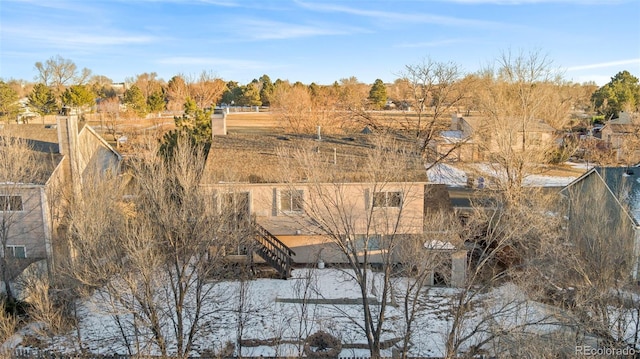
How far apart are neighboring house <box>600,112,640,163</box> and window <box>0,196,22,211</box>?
4200 cm

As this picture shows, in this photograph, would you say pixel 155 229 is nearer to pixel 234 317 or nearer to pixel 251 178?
pixel 234 317

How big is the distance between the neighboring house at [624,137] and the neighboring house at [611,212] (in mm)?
19424

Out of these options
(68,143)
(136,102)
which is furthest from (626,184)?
(136,102)

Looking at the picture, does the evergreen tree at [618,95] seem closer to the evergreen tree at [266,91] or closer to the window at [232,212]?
the evergreen tree at [266,91]

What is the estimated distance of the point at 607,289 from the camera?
45.8ft

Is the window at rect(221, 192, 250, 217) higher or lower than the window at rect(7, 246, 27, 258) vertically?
higher

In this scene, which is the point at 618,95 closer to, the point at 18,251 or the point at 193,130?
the point at 193,130

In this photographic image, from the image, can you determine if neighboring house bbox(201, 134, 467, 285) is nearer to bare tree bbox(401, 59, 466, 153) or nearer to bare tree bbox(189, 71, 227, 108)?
bare tree bbox(401, 59, 466, 153)

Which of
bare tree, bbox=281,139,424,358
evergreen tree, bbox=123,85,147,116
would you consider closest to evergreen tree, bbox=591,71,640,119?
bare tree, bbox=281,139,424,358

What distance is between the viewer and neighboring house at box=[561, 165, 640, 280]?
1511 cm

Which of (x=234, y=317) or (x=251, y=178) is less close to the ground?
(x=251, y=178)

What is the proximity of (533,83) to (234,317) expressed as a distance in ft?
89.2

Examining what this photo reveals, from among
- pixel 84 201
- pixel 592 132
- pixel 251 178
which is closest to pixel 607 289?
pixel 251 178

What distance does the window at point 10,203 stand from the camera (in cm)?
1816
